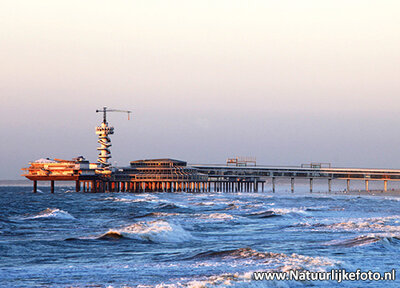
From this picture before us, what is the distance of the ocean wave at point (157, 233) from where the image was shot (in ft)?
149

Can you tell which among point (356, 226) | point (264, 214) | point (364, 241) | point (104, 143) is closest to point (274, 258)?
point (364, 241)

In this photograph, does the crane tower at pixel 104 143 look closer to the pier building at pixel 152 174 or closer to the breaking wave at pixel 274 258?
the pier building at pixel 152 174

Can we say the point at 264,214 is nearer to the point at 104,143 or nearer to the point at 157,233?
the point at 157,233

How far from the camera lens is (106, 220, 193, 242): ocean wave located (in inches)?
1793

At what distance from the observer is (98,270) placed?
102 feet

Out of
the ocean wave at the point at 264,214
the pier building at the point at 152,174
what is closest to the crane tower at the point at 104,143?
the pier building at the point at 152,174

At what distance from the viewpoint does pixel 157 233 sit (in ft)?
151

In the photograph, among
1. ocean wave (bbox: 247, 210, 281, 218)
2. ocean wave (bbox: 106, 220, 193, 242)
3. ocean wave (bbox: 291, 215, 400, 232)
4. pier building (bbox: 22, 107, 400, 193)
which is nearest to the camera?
ocean wave (bbox: 106, 220, 193, 242)

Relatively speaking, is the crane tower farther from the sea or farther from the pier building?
A: the sea

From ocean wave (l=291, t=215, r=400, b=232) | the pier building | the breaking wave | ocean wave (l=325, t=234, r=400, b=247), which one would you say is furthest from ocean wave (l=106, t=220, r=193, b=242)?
the pier building

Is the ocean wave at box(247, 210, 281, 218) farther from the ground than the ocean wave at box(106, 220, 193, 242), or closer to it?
closer to it

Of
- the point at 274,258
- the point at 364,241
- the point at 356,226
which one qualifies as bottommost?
the point at 356,226

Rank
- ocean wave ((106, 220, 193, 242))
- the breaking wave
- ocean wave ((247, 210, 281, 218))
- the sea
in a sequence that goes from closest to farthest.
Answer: the sea
the breaking wave
ocean wave ((106, 220, 193, 242))
ocean wave ((247, 210, 281, 218))

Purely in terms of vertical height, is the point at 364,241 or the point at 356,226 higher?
the point at 364,241
